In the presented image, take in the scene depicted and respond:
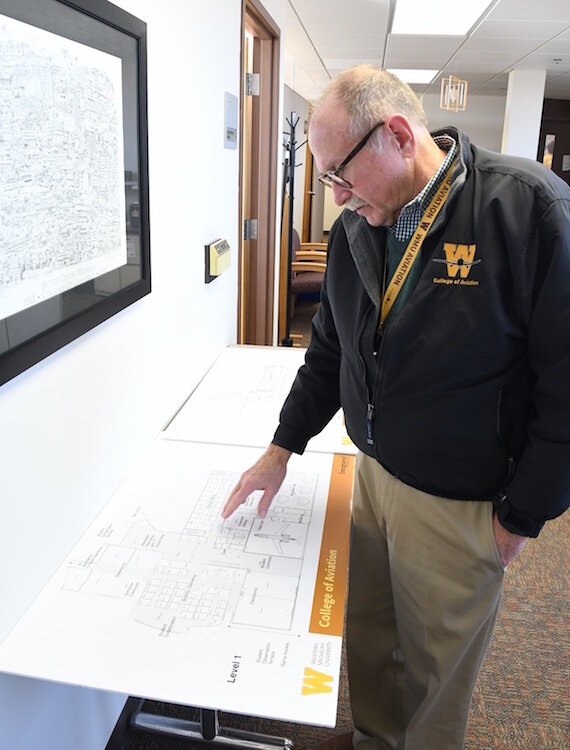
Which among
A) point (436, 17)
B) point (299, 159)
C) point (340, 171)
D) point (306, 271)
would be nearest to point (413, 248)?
point (340, 171)

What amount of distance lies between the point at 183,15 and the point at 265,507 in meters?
1.31

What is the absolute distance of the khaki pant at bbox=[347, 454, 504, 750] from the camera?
133 cm

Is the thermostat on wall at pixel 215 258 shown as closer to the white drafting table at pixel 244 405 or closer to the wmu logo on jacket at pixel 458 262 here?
the white drafting table at pixel 244 405

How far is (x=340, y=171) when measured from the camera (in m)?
1.26

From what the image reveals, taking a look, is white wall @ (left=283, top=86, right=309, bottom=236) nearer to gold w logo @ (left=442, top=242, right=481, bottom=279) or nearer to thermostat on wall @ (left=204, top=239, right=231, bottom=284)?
thermostat on wall @ (left=204, top=239, right=231, bottom=284)

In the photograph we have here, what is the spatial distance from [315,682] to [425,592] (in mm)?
438

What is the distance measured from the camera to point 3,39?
3.12 ft

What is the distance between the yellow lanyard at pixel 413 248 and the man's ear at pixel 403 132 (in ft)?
0.28

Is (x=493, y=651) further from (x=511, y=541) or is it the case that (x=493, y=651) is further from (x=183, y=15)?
(x=183, y=15)

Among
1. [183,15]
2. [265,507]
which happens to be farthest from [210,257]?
[265,507]

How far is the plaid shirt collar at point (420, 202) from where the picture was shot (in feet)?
4.07

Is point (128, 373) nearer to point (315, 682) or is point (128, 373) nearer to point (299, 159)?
point (315, 682)

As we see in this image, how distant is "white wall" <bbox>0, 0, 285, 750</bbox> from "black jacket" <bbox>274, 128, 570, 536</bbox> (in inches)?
22.1

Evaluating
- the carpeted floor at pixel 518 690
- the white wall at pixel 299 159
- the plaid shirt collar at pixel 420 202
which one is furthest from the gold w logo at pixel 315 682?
the white wall at pixel 299 159
